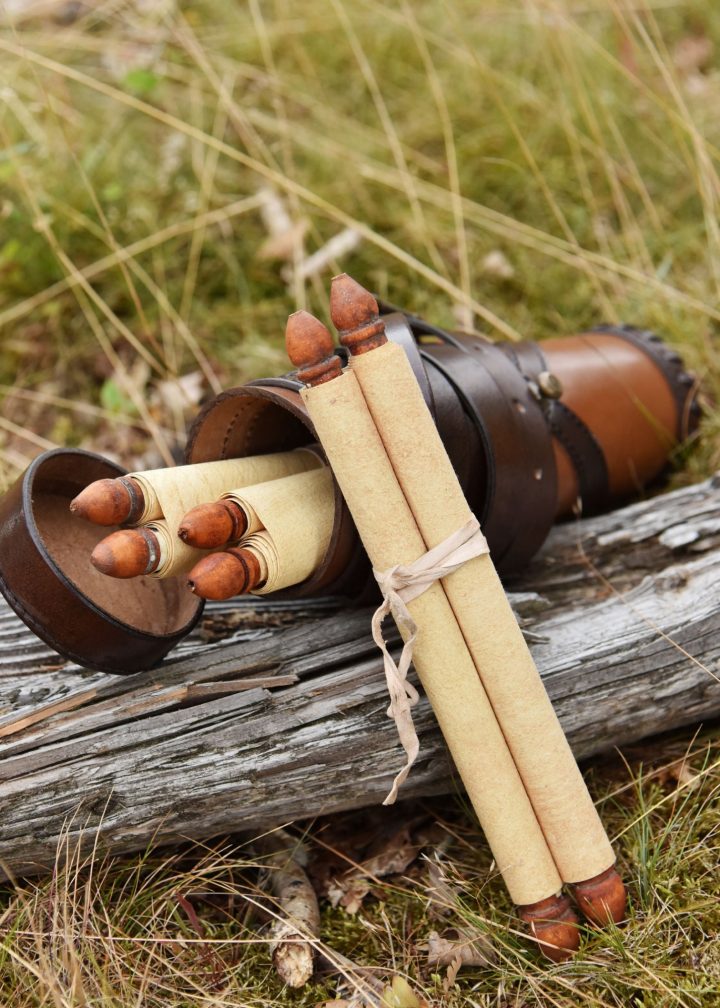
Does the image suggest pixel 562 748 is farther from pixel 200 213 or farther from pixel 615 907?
pixel 200 213

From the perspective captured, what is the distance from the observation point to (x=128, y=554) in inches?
47.6

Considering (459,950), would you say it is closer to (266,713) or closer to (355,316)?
(266,713)

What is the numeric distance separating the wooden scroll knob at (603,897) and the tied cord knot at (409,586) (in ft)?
1.07

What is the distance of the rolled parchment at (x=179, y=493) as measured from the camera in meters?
1.28

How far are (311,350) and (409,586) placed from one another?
14.1 inches

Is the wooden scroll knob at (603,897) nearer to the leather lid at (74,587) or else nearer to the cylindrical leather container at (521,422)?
the cylindrical leather container at (521,422)

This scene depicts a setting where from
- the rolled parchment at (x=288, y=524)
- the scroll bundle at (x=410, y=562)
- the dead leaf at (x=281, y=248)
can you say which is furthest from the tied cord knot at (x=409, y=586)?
the dead leaf at (x=281, y=248)

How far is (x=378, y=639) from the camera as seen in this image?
135 cm

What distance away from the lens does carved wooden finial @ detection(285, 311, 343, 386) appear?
1240mm

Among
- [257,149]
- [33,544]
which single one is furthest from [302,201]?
[33,544]

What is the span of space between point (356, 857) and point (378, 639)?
20.1 inches

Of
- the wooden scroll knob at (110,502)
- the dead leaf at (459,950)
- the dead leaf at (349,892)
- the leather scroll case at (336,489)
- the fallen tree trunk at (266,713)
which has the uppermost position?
the wooden scroll knob at (110,502)

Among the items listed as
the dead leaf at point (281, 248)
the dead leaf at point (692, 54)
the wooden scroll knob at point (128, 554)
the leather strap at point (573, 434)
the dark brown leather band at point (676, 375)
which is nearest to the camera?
the wooden scroll knob at point (128, 554)

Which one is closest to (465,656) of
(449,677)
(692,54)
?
(449,677)
